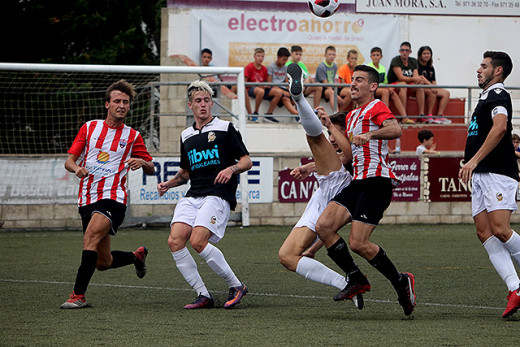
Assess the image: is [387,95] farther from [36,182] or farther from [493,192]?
[493,192]

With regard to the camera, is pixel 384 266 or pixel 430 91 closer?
pixel 384 266

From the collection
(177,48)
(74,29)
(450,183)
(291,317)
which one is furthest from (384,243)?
(74,29)

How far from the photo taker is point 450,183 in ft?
56.2

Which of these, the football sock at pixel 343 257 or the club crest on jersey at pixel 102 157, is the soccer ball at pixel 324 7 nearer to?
the club crest on jersey at pixel 102 157

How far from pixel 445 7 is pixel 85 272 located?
1563 centimetres

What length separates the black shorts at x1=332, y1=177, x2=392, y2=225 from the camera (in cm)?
697

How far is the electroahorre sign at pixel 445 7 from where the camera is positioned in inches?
813

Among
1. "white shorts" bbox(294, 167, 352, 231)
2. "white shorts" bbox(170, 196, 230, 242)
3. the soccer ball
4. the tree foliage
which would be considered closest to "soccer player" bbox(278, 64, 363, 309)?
"white shorts" bbox(294, 167, 352, 231)

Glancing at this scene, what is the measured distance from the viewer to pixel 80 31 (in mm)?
27000

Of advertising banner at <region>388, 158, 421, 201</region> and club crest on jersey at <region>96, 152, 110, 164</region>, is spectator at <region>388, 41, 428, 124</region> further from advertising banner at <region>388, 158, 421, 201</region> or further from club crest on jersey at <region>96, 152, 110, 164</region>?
club crest on jersey at <region>96, 152, 110, 164</region>

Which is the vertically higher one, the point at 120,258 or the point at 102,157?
the point at 102,157

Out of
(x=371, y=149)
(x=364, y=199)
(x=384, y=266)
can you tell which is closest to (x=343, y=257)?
(x=384, y=266)

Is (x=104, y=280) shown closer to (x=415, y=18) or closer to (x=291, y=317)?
(x=291, y=317)

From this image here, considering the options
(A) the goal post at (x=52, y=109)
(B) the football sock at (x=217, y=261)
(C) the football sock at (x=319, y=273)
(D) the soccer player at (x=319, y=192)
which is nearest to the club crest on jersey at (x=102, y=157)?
(B) the football sock at (x=217, y=261)
